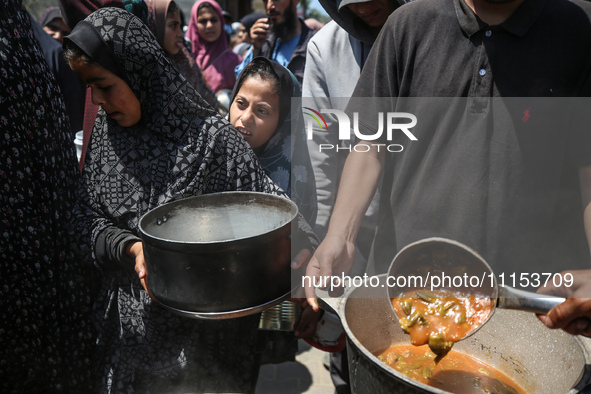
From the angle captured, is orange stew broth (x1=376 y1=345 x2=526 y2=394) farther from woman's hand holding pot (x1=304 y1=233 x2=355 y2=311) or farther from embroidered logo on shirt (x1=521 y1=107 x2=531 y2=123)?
embroidered logo on shirt (x1=521 y1=107 x2=531 y2=123)

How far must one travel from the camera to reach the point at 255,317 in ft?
6.42

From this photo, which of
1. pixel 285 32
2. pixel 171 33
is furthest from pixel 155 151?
pixel 285 32

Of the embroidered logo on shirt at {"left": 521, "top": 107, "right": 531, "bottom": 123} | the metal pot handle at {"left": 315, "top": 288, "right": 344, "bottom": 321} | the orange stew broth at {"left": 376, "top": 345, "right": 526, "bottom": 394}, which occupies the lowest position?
the orange stew broth at {"left": 376, "top": 345, "right": 526, "bottom": 394}

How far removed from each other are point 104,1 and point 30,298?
5.32ft

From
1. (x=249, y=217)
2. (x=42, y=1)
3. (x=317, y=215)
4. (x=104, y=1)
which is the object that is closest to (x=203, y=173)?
(x=249, y=217)

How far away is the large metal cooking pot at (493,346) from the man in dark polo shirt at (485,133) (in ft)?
0.53

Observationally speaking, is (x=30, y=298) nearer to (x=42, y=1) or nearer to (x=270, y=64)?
(x=270, y=64)

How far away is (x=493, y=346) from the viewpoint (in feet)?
4.91

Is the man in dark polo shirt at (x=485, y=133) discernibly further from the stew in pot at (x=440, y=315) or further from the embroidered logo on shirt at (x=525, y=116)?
the stew in pot at (x=440, y=315)

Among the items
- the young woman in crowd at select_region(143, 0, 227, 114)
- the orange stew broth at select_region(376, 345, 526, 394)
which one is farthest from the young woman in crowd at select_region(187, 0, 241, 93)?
the orange stew broth at select_region(376, 345, 526, 394)

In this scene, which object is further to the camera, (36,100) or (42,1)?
(42,1)

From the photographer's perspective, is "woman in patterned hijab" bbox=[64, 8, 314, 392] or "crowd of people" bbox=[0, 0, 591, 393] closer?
"crowd of people" bbox=[0, 0, 591, 393]

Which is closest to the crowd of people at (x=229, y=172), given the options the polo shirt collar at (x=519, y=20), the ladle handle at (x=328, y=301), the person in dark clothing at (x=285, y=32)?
the polo shirt collar at (x=519, y=20)

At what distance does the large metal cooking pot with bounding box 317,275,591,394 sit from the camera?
1.03 m
